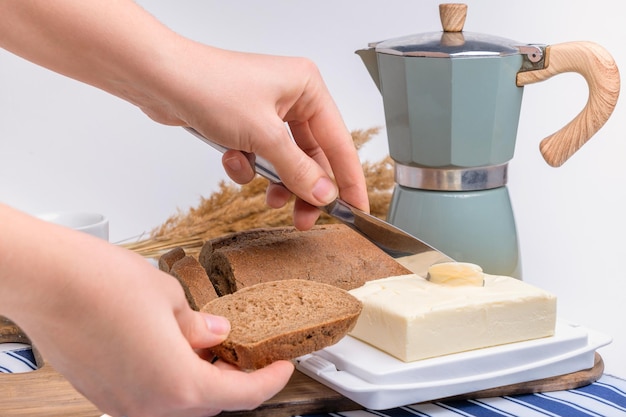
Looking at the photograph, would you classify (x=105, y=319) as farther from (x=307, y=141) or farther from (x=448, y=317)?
(x=307, y=141)

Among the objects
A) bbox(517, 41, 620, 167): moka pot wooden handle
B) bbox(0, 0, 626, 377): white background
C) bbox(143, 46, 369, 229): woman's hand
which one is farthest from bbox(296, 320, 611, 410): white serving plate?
bbox(0, 0, 626, 377): white background

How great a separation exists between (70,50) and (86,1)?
8cm

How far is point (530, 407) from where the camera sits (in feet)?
Result: 3.53

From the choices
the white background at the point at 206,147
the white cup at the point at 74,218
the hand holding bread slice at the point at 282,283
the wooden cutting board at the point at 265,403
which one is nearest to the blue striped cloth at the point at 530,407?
the wooden cutting board at the point at 265,403

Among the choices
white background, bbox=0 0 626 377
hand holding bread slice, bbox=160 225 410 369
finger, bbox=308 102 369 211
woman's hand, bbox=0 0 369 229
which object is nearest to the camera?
hand holding bread slice, bbox=160 225 410 369

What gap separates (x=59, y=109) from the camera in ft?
7.04

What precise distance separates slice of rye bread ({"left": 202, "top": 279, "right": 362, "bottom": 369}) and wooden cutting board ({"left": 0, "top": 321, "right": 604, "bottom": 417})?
60 millimetres

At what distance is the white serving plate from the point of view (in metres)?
1.03

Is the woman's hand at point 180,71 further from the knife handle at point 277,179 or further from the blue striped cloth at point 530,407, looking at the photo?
the blue striped cloth at point 530,407

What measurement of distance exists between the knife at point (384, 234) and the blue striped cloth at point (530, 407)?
0.21 metres

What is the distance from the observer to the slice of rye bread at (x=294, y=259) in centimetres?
130

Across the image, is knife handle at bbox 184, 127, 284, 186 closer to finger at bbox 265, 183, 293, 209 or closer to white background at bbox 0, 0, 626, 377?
finger at bbox 265, 183, 293, 209

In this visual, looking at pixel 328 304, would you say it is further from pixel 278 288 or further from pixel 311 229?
pixel 311 229

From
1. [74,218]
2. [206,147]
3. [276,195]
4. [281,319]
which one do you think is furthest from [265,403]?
[206,147]
